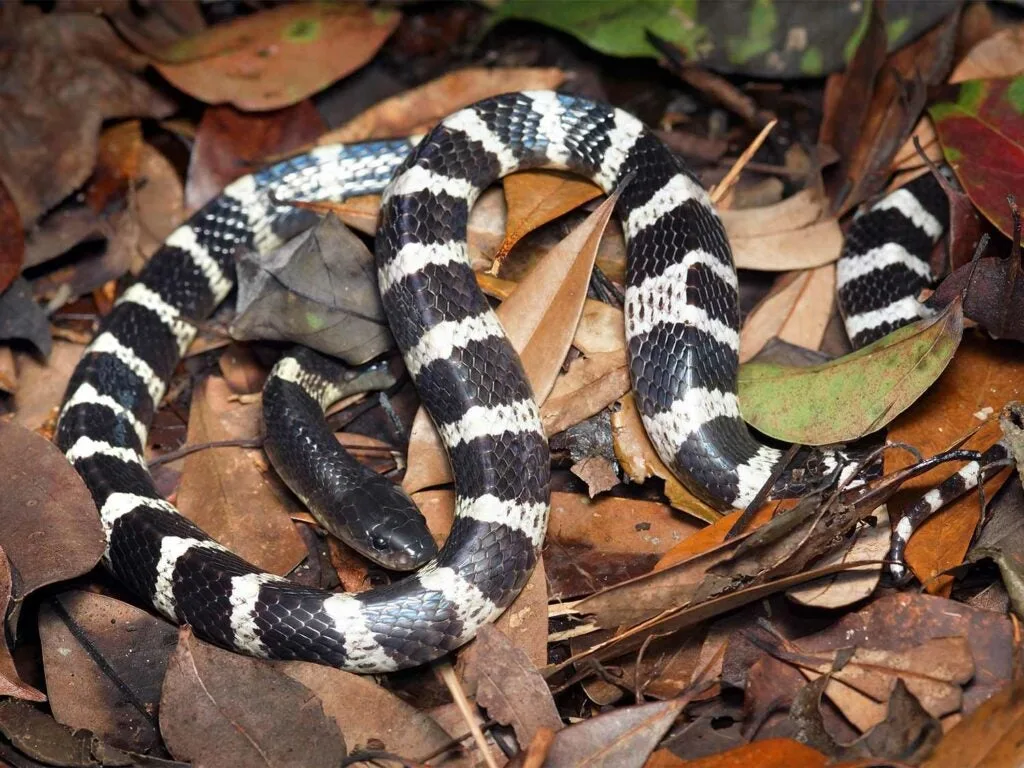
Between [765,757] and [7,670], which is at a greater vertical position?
[7,670]

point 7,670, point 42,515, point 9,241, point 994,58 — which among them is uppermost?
point 994,58

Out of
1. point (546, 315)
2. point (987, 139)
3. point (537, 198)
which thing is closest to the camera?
point (546, 315)

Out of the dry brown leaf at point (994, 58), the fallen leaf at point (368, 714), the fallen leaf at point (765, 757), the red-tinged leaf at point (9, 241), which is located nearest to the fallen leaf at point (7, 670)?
the fallen leaf at point (368, 714)

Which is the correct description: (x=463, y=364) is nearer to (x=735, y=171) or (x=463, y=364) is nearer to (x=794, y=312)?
(x=794, y=312)

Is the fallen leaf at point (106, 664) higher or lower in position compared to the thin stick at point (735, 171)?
lower

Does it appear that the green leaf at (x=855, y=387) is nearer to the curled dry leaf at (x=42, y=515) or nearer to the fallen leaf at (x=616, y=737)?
the fallen leaf at (x=616, y=737)

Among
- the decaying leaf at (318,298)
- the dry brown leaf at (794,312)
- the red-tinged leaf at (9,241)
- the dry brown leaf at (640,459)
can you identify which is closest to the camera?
the dry brown leaf at (640,459)

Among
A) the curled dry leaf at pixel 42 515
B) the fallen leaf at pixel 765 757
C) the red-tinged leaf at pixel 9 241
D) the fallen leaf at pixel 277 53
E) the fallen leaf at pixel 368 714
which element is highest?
the fallen leaf at pixel 277 53

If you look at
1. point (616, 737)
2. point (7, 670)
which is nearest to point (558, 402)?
point (616, 737)
